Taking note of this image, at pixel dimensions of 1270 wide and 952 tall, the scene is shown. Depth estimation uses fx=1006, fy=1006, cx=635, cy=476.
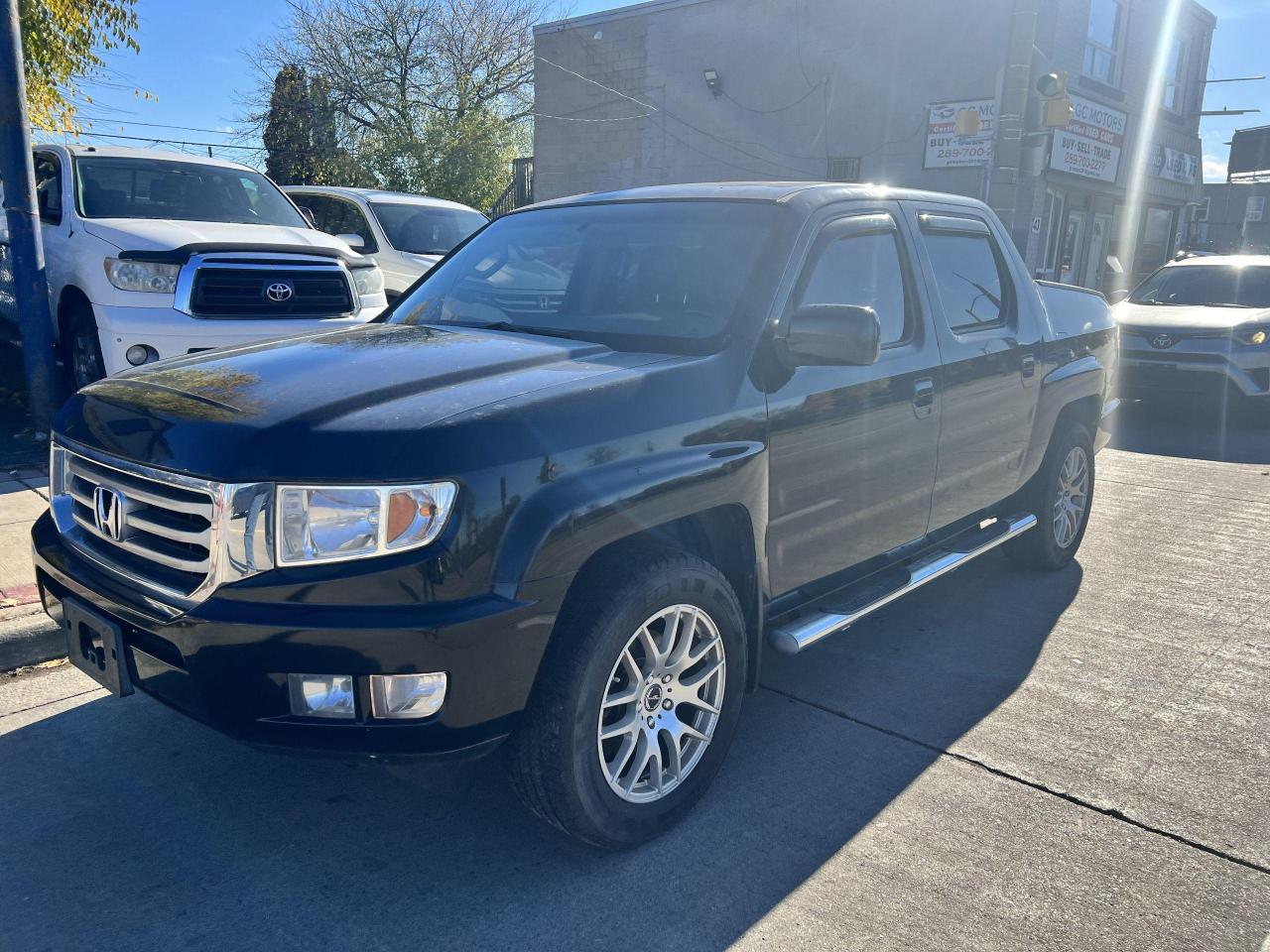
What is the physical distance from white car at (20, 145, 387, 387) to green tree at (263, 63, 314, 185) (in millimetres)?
22325

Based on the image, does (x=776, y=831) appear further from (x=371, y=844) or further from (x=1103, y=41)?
(x=1103, y=41)

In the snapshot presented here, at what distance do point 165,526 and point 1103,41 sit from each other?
20.3 m

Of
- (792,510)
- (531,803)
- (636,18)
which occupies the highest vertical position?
(636,18)

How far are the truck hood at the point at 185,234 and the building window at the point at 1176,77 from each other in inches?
798

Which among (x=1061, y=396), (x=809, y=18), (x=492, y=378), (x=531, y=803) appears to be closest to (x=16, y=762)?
(x=531, y=803)

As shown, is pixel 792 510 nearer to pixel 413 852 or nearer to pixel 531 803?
pixel 531 803

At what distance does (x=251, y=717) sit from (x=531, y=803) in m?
0.75

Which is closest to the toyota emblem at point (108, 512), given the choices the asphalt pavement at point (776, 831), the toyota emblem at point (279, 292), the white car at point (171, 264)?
the asphalt pavement at point (776, 831)

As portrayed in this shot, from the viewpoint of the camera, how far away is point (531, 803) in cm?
265

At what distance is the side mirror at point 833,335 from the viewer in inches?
119

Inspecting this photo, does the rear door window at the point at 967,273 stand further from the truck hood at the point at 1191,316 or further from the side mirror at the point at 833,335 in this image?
the truck hood at the point at 1191,316

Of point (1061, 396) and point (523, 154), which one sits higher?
point (523, 154)

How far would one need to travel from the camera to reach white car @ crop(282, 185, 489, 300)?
9977 millimetres

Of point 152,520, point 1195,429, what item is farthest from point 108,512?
point 1195,429
